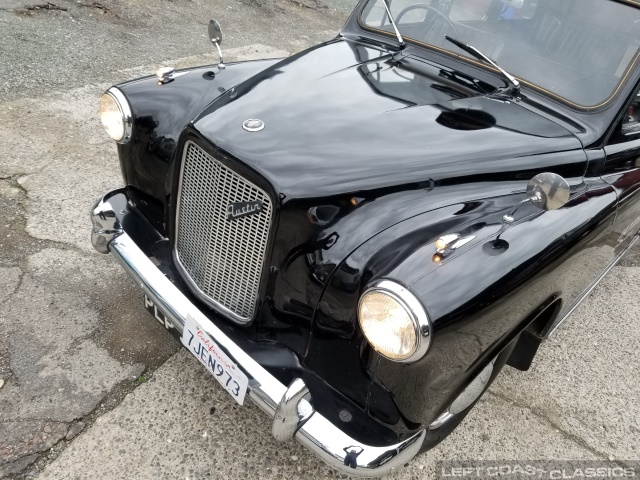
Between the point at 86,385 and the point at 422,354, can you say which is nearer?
the point at 422,354

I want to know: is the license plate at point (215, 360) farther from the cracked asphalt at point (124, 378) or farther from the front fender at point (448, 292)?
the cracked asphalt at point (124, 378)

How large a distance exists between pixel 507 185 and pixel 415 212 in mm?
572

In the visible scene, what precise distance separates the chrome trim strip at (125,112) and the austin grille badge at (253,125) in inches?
28.0

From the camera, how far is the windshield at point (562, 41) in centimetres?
249

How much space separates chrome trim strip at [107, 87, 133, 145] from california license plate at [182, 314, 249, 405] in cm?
103

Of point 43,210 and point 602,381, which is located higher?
point 602,381

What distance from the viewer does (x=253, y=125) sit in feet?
6.73

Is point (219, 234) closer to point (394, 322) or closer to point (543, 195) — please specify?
point (394, 322)

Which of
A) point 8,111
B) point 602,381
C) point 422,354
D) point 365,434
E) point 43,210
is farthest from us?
point 8,111

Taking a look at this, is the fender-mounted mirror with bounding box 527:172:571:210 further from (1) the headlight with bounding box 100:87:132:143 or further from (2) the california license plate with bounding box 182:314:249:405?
(1) the headlight with bounding box 100:87:132:143

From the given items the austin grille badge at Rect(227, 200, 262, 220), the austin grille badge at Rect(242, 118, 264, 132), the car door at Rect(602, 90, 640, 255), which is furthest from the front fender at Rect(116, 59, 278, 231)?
the car door at Rect(602, 90, 640, 255)

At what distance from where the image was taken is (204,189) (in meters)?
2.06

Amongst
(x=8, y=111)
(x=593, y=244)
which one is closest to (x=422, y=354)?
(x=593, y=244)

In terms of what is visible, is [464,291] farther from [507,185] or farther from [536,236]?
[507,185]
